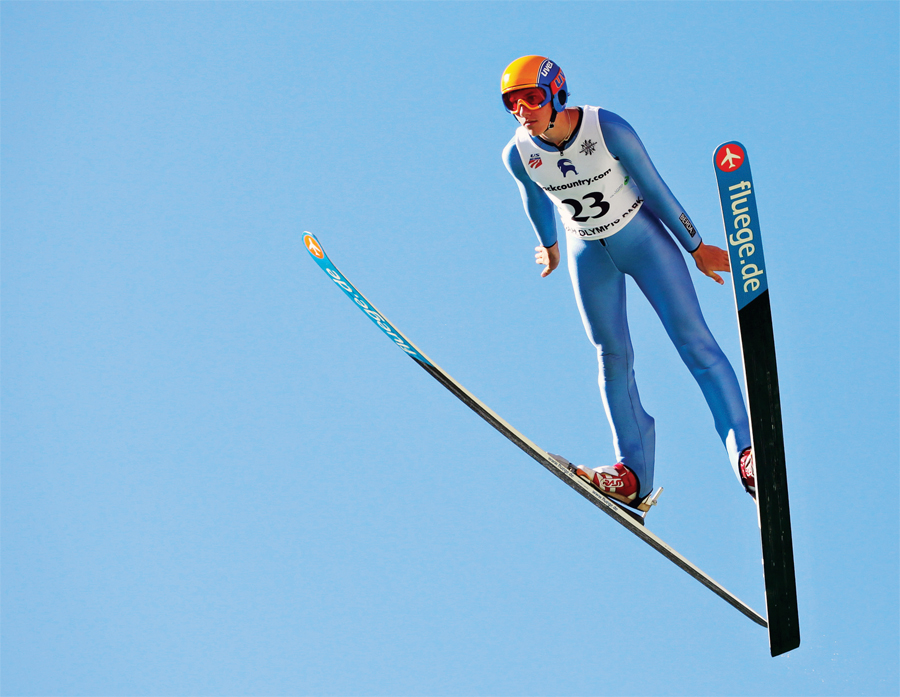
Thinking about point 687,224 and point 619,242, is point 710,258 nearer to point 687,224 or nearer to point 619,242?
point 687,224

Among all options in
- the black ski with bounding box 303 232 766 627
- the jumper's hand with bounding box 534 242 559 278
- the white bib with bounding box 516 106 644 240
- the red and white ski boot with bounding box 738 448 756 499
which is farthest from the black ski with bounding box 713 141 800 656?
the jumper's hand with bounding box 534 242 559 278

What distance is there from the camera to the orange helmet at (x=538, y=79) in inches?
268

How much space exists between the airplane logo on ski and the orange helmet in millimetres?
1246

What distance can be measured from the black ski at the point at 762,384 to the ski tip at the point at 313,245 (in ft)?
10.2

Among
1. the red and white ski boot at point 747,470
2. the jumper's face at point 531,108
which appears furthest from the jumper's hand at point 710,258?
the jumper's face at point 531,108

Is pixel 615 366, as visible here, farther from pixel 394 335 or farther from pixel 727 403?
pixel 394 335

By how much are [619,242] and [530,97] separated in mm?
1009

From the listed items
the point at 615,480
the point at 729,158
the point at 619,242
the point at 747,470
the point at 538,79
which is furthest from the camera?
the point at 615,480

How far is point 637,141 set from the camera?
698cm

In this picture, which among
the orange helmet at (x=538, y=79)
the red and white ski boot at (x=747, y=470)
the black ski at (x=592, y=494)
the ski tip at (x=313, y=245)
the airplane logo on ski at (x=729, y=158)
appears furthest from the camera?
the ski tip at (x=313, y=245)

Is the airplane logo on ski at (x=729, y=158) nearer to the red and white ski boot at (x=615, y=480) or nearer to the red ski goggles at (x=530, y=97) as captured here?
the red ski goggles at (x=530, y=97)

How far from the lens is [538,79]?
6.80m

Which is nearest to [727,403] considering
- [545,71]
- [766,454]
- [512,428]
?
[766,454]

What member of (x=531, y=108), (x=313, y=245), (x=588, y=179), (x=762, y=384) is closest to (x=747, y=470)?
(x=762, y=384)
